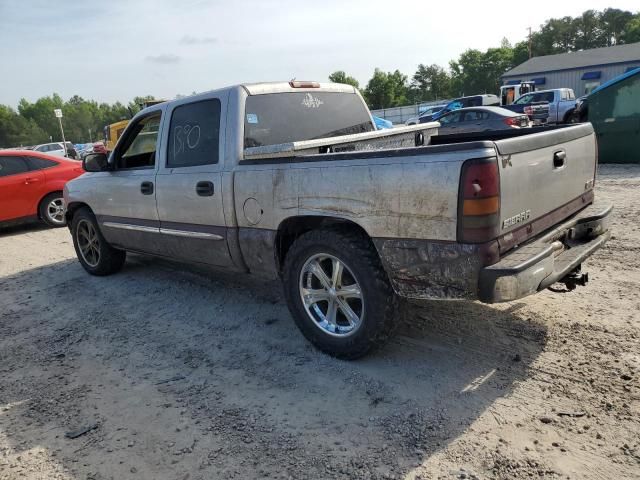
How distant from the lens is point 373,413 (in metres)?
2.94

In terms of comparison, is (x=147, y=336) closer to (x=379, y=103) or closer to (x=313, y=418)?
(x=313, y=418)

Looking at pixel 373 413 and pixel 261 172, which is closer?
pixel 373 413

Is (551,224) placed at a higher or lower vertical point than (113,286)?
higher

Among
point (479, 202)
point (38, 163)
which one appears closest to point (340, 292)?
point (479, 202)

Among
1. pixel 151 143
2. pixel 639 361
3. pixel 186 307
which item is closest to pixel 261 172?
pixel 186 307

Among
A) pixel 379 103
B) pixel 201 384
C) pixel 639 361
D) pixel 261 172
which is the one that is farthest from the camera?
pixel 379 103

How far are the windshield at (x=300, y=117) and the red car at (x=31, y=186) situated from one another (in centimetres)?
697

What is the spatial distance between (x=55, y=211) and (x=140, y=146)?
17.5 feet

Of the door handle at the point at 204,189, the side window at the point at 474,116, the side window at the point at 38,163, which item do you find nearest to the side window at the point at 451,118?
the side window at the point at 474,116

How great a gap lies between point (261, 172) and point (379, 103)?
6707 cm

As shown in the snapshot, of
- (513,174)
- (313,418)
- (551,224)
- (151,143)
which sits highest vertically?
(151,143)

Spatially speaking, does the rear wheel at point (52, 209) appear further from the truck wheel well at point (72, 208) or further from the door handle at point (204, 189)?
the door handle at point (204, 189)

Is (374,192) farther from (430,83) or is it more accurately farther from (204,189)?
(430,83)

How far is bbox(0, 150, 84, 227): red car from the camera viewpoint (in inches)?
372
